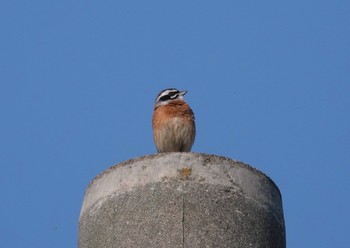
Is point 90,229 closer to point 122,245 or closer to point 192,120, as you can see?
point 122,245

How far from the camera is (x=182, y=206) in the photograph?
25.9ft

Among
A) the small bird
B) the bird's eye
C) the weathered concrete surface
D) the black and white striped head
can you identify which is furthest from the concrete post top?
the bird's eye

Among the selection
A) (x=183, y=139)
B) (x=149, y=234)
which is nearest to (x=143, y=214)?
(x=149, y=234)

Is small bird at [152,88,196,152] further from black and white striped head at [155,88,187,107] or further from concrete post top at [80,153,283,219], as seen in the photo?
concrete post top at [80,153,283,219]

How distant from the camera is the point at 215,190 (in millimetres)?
8094

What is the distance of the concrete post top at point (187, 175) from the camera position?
8.20 m

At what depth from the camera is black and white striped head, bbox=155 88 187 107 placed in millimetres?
13492

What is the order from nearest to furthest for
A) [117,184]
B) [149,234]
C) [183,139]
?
[149,234], [117,184], [183,139]

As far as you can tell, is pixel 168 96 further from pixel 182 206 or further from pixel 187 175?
pixel 182 206

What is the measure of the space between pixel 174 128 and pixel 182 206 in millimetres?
4865

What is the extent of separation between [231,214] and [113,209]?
1.01 meters

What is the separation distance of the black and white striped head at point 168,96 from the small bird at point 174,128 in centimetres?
28

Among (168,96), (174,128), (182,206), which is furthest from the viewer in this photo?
(168,96)

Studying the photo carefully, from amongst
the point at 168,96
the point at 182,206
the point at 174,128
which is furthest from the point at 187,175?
the point at 168,96
